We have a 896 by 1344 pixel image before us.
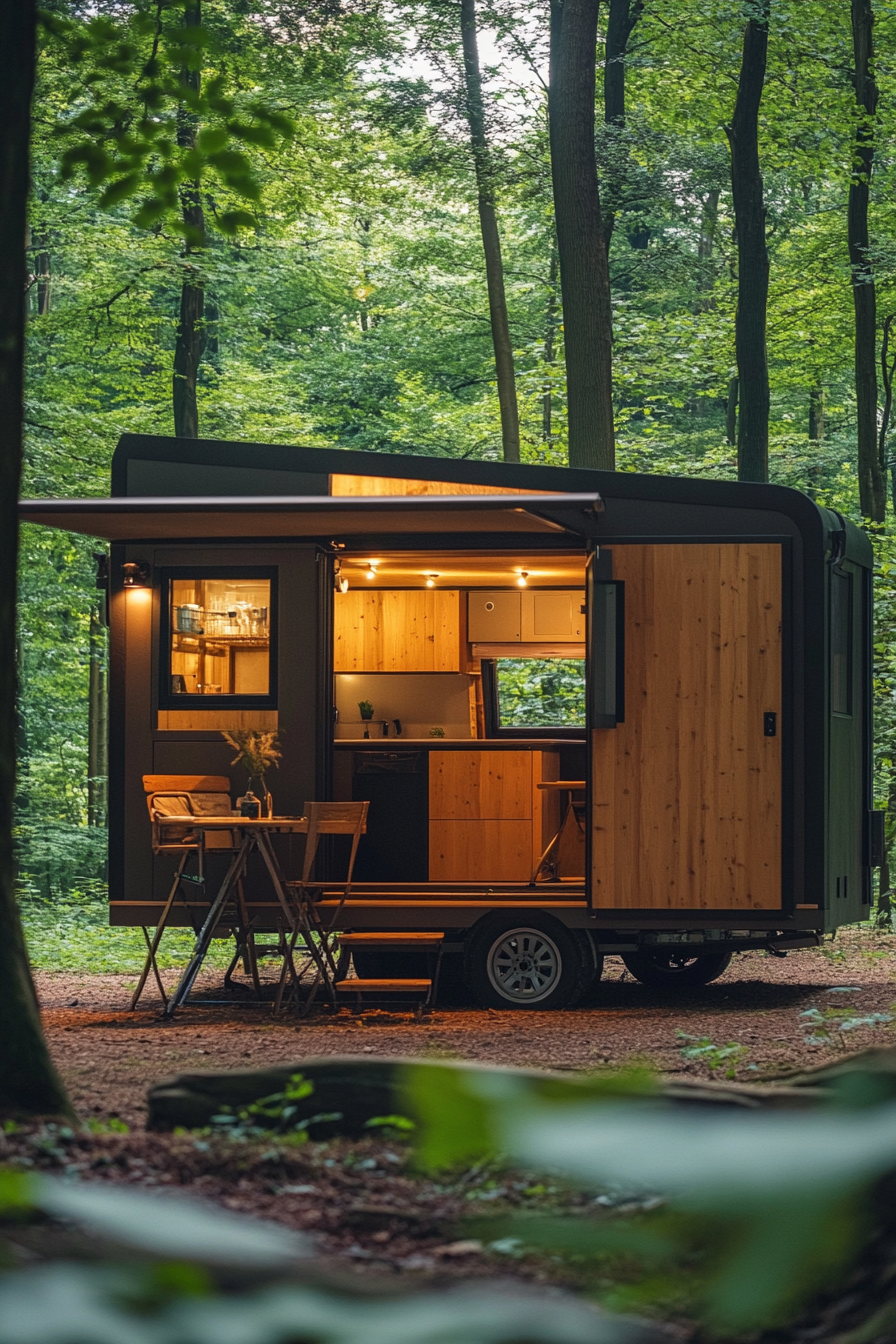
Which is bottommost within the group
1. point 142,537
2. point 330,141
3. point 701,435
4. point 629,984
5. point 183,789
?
point 629,984

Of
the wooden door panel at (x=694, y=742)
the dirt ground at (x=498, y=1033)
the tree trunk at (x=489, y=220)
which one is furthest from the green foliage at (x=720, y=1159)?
the tree trunk at (x=489, y=220)

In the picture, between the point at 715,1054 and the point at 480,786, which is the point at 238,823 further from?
the point at 715,1054

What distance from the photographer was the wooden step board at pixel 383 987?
26.0ft

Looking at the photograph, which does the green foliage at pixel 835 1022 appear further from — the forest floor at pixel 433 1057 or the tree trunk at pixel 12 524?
the tree trunk at pixel 12 524

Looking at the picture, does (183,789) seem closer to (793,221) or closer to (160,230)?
(160,230)

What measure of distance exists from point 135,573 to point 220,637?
583 millimetres

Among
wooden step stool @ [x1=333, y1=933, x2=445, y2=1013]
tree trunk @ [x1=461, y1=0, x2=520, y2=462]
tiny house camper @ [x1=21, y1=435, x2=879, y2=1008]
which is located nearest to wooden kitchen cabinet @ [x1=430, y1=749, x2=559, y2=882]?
tiny house camper @ [x1=21, y1=435, x2=879, y2=1008]

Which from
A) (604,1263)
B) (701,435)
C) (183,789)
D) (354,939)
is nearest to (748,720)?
(354,939)

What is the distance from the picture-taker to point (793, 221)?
2052cm

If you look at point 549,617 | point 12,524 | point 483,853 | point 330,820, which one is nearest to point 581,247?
point 549,617

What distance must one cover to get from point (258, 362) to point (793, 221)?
7.53 metres

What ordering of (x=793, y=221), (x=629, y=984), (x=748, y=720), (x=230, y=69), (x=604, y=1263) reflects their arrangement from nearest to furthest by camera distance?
(x=604, y=1263) < (x=748, y=720) < (x=629, y=984) < (x=230, y=69) < (x=793, y=221)

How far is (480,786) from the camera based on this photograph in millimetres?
9539

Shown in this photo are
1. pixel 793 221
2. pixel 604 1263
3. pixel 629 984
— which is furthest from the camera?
pixel 793 221
